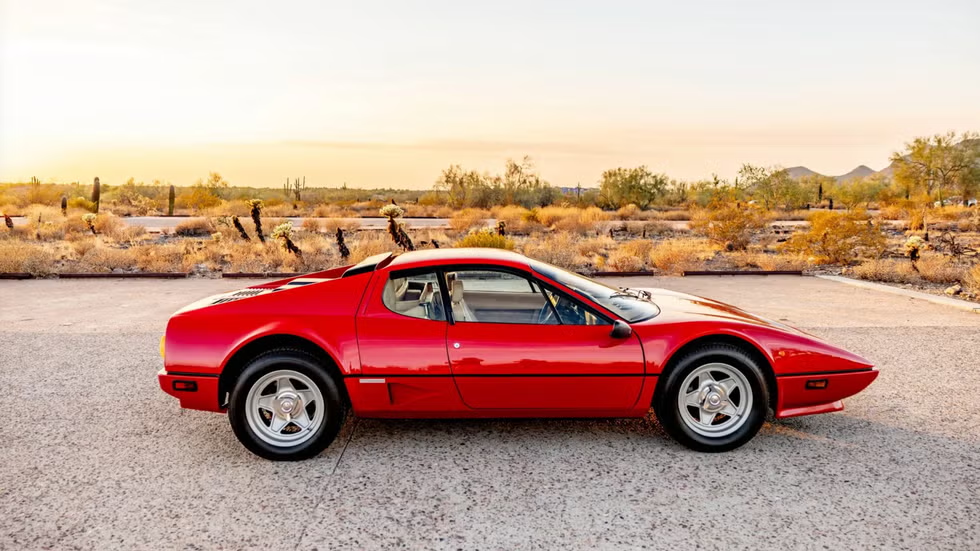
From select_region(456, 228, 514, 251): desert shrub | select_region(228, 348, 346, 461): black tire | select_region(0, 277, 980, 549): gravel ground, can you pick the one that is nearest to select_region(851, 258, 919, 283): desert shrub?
select_region(456, 228, 514, 251): desert shrub

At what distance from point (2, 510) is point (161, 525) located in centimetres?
97

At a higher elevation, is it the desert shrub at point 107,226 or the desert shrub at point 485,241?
the desert shrub at point 485,241

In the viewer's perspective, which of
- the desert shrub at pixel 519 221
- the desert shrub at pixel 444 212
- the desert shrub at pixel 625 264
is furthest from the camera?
the desert shrub at pixel 444 212

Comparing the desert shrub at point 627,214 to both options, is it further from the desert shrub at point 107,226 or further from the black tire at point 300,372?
the black tire at point 300,372

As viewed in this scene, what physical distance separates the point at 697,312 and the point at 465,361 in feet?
5.44

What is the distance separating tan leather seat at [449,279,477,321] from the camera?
14.6 ft

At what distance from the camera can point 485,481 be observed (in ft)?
13.5

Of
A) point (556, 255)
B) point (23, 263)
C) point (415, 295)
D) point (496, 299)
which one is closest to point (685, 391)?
point (496, 299)

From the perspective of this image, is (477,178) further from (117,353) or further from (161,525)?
(161,525)

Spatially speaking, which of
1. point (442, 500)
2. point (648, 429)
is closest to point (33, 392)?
point (442, 500)

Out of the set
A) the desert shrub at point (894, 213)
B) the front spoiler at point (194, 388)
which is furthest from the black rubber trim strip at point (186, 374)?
the desert shrub at point (894, 213)

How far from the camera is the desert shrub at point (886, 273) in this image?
13473 millimetres

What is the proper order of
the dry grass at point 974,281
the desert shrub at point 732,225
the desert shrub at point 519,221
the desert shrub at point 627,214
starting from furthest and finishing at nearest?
1. the desert shrub at point 627,214
2. the desert shrub at point 519,221
3. the desert shrub at point 732,225
4. the dry grass at point 974,281

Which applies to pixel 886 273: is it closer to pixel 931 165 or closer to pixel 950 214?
pixel 950 214
